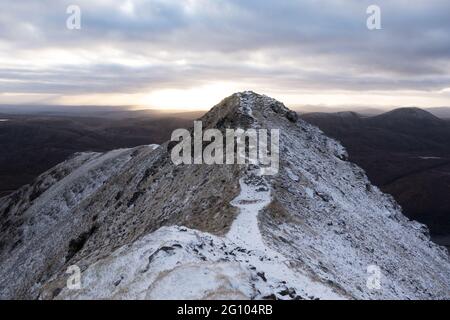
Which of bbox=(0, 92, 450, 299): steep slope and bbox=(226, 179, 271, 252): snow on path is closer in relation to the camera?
bbox=(0, 92, 450, 299): steep slope

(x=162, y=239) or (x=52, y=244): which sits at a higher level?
(x=162, y=239)

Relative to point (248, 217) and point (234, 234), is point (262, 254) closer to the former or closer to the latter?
point (234, 234)

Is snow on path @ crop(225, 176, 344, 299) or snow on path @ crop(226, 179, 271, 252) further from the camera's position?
snow on path @ crop(226, 179, 271, 252)

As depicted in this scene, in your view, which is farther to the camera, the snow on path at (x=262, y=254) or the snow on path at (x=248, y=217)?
the snow on path at (x=248, y=217)

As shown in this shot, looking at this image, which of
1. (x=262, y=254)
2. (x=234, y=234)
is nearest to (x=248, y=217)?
(x=234, y=234)

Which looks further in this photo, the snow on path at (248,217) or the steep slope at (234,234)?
the snow on path at (248,217)

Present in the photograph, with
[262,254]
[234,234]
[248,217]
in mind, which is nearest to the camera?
[262,254]

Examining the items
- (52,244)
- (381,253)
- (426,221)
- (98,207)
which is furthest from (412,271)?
(426,221)
